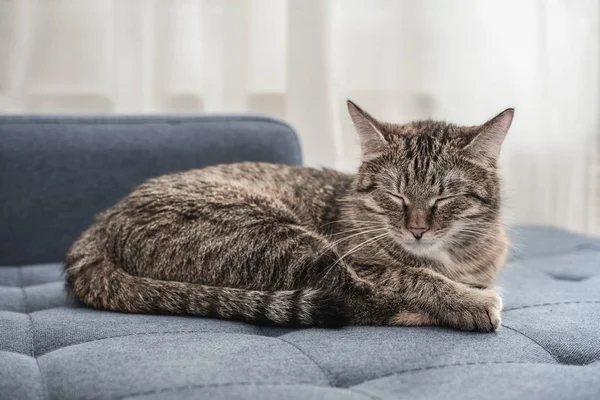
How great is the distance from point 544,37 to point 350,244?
2.06 metres

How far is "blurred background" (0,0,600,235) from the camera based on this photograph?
3135 millimetres

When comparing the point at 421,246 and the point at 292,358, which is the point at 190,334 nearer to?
the point at 292,358

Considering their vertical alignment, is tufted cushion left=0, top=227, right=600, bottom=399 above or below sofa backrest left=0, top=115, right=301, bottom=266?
below

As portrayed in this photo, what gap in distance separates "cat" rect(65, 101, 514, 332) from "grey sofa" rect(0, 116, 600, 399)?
0.06 meters

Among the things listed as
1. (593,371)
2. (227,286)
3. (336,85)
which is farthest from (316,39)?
(593,371)

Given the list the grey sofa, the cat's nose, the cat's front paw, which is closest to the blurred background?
the grey sofa

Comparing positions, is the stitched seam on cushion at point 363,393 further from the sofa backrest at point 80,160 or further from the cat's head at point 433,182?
the sofa backrest at point 80,160

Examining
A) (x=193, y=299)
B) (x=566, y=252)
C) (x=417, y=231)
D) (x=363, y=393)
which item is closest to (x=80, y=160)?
(x=193, y=299)

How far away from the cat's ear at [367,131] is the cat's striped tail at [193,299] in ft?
1.73

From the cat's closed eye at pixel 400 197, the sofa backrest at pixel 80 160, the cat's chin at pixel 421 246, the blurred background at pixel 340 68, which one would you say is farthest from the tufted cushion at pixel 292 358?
the blurred background at pixel 340 68

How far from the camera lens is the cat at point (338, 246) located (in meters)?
1.81

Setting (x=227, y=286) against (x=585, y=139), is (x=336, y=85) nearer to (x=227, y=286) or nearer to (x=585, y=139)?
(x=585, y=139)

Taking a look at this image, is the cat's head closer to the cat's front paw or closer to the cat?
the cat

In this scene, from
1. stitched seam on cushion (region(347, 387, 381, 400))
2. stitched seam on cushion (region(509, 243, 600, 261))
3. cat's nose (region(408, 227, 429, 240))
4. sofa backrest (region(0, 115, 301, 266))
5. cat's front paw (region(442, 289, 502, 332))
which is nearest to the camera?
stitched seam on cushion (region(347, 387, 381, 400))
